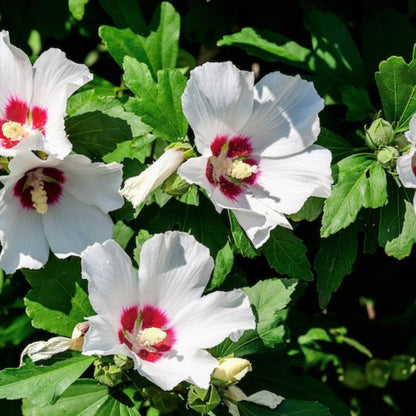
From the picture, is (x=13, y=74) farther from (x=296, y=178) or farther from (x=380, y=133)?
(x=380, y=133)

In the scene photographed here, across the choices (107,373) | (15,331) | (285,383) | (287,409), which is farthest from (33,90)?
(285,383)

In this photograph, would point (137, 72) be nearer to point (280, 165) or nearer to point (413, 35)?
point (280, 165)

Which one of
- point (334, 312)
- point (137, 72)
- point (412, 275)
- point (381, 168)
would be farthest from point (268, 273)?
point (137, 72)

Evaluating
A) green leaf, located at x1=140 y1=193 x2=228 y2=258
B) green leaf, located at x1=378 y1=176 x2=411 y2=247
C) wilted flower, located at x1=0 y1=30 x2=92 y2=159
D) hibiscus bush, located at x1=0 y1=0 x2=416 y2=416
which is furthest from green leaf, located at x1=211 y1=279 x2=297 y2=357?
wilted flower, located at x1=0 y1=30 x2=92 y2=159

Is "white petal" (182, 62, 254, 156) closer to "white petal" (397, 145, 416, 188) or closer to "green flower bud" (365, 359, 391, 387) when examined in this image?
"white petal" (397, 145, 416, 188)

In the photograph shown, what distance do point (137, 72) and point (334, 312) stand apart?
1.49 m

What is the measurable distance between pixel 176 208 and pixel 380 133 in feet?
2.11

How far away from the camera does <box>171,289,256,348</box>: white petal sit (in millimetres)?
2223

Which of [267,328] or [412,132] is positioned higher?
[412,132]

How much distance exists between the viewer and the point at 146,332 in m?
2.23

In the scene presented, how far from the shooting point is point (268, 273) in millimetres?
3273

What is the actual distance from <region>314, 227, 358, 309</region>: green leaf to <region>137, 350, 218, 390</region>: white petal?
0.60 metres

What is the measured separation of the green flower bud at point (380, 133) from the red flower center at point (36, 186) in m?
0.91

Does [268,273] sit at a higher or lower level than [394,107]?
lower
